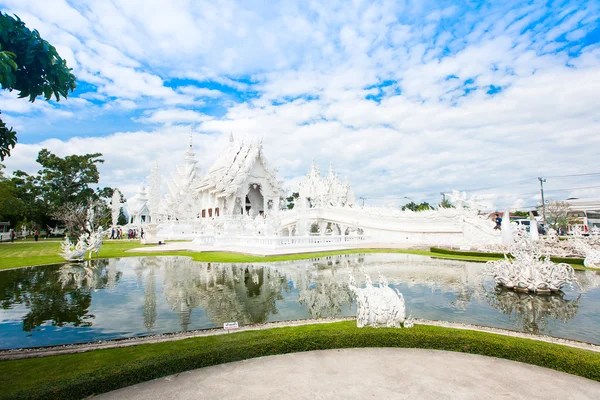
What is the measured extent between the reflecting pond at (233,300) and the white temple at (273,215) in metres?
7.77

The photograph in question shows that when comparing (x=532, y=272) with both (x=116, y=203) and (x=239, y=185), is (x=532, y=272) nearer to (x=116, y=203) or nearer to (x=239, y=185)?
(x=239, y=185)

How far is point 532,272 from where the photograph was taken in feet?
31.0

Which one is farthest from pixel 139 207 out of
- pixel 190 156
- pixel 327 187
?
pixel 327 187

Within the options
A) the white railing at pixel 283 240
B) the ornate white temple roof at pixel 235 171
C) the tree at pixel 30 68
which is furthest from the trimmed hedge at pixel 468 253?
the ornate white temple roof at pixel 235 171

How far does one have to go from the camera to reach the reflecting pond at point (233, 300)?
6.46 metres

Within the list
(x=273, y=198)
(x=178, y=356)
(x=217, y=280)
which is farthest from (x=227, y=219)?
(x=178, y=356)

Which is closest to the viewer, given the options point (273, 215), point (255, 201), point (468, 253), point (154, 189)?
point (468, 253)

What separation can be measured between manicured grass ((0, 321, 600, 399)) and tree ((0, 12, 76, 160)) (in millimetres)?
3096

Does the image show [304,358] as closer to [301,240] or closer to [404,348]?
[404,348]

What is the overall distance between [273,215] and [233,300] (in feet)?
43.4

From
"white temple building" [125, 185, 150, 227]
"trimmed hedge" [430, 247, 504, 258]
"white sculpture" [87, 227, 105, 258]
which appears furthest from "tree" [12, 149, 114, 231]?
"trimmed hedge" [430, 247, 504, 258]

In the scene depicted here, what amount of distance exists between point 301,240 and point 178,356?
1560 centimetres

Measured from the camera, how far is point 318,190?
39.6 m

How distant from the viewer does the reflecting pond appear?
21.2ft
